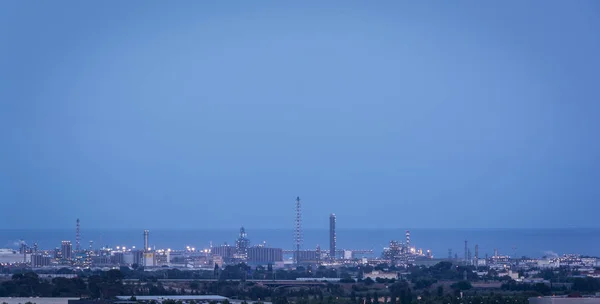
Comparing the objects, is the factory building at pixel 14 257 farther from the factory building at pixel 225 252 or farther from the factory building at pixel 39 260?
the factory building at pixel 225 252

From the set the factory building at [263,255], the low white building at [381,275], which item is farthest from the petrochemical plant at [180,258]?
the low white building at [381,275]

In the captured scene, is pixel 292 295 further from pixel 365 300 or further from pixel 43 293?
pixel 43 293

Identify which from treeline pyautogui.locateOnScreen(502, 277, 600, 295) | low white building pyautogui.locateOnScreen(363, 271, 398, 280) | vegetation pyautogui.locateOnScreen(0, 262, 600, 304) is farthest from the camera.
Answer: low white building pyautogui.locateOnScreen(363, 271, 398, 280)

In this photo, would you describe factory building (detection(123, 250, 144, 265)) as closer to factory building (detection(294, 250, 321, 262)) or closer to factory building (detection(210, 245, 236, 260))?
factory building (detection(210, 245, 236, 260))

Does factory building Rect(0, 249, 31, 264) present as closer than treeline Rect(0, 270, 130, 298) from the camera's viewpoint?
No

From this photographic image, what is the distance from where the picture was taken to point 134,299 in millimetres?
51031

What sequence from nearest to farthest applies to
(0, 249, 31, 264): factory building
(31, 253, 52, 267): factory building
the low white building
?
the low white building
(31, 253, 52, 267): factory building
(0, 249, 31, 264): factory building

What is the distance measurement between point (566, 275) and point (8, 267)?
157 feet

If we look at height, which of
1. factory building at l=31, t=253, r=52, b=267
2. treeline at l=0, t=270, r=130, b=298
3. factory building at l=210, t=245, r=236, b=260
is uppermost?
factory building at l=210, t=245, r=236, b=260

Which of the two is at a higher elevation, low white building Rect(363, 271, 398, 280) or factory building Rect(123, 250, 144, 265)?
factory building Rect(123, 250, 144, 265)

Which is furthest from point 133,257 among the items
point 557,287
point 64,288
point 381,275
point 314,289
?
point 64,288

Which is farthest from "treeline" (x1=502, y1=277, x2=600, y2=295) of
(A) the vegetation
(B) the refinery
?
(B) the refinery

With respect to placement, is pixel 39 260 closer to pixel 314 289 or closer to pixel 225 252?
pixel 225 252

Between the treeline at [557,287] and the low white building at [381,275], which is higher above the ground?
the low white building at [381,275]
